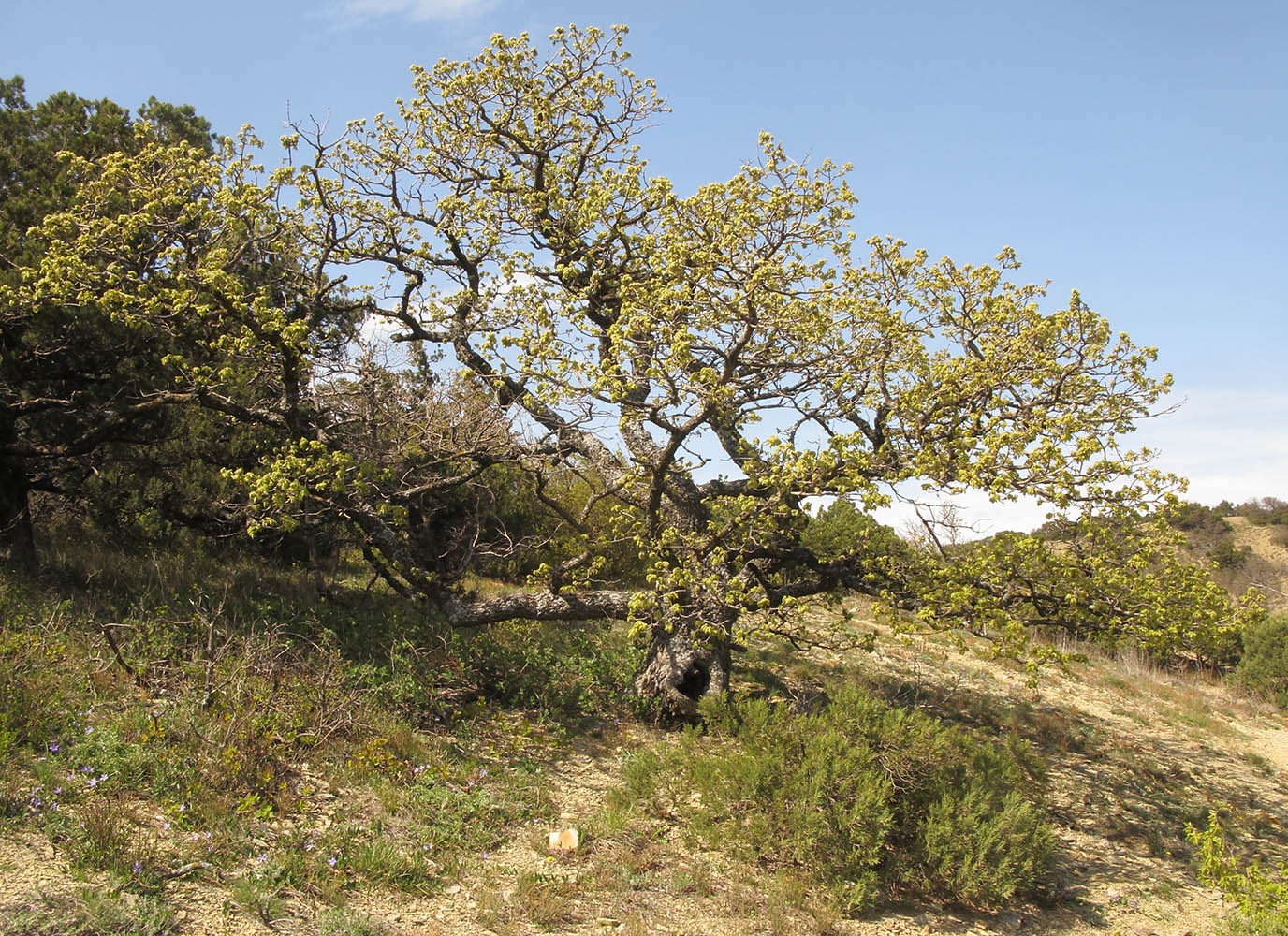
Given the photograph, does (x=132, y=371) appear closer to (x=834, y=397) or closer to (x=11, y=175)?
(x=11, y=175)

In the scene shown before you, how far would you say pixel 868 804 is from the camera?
6539 millimetres

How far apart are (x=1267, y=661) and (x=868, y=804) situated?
1572 cm

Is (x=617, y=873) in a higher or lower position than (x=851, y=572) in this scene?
lower

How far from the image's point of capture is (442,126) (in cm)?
1121

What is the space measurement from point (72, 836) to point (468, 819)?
278cm

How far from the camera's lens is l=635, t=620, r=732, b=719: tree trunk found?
9.71 meters

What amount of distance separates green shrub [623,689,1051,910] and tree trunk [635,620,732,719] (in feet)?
6.73

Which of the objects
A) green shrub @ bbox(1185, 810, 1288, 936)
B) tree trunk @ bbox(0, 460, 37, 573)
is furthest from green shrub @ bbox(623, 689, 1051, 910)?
tree trunk @ bbox(0, 460, 37, 573)

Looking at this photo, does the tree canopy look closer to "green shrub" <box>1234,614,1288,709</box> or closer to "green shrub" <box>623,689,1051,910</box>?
"green shrub" <box>623,689,1051,910</box>

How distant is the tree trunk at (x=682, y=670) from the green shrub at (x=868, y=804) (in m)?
2.05

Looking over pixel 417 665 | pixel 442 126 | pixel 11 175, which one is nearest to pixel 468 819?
pixel 417 665

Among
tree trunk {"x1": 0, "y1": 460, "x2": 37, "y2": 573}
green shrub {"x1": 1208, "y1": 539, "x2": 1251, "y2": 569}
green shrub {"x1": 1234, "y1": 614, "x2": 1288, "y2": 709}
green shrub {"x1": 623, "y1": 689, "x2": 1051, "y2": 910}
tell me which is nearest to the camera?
green shrub {"x1": 623, "y1": 689, "x2": 1051, "y2": 910}

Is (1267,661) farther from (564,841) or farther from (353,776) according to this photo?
(353,776)

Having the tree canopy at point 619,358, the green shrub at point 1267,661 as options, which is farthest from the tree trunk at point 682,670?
the green shrub at point 1267,661
